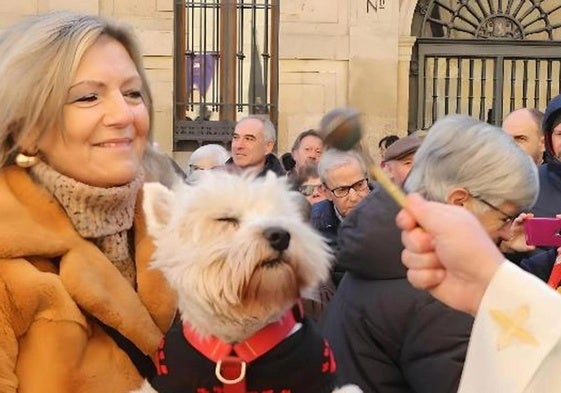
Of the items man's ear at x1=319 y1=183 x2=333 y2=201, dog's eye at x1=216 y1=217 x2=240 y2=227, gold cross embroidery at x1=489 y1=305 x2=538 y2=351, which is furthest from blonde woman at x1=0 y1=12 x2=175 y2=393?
man's ear at x1=319 y1=183 x2=333 y2=201

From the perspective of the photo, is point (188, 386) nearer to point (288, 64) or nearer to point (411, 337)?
point (411, 337)

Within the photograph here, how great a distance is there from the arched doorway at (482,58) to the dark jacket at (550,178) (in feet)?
25.6

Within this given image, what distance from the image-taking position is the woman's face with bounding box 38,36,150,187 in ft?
8.04

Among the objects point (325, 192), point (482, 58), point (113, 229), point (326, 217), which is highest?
point (482, 58)

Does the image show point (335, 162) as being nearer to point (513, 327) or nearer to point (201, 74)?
point (513, 327)

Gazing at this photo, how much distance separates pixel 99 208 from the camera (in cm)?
252

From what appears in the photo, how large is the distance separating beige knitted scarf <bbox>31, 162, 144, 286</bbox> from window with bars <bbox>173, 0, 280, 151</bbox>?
9.64 meters

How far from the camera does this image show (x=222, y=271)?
7.57ft

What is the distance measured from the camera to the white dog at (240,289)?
90.7 inches

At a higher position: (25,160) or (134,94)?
(134,94)

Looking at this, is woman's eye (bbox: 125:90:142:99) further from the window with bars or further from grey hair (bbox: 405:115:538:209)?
the window with bars

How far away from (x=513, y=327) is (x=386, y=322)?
1071mm

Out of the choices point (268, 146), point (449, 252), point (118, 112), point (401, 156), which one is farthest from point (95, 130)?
point (268, 146)

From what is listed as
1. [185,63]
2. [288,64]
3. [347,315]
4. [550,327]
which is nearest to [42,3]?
[185,63]
